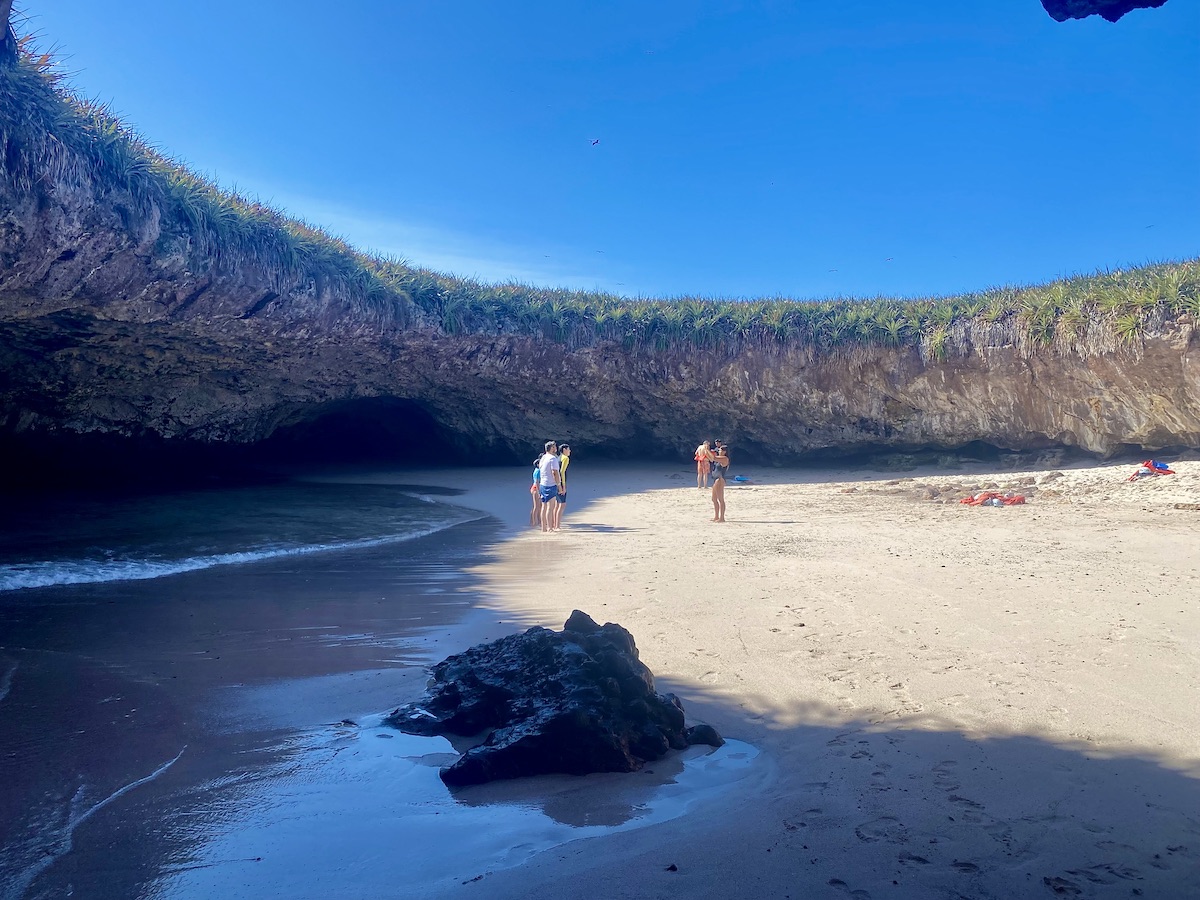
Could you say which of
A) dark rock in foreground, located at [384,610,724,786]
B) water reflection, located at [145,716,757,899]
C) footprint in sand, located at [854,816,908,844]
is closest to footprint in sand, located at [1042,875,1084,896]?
footprint in sand, located at [854,816,908,844]

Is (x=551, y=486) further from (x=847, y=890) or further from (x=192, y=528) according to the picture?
(x=847, y=890)

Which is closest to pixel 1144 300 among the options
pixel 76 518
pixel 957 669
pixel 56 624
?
pixel 957 669

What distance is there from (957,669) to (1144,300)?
473 inches

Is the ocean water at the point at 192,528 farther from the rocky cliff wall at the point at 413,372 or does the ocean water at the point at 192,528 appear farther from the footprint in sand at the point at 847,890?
the footprint in sand at the point at 847,890

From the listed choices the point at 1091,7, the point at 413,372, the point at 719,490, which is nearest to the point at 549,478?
the point at 719,490

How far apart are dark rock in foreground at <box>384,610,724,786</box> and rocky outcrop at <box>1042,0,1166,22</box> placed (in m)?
3.00

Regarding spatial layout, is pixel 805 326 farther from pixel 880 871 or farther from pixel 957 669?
pixel 880 871

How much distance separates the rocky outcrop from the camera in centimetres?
273

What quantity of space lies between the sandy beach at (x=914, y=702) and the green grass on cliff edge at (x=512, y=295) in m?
6.37

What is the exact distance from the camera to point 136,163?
9508 millimetres

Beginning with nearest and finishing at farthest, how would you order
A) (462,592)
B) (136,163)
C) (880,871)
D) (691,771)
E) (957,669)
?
(880,871) < (691,771) < (957,669) < (462,592) < (136,163)

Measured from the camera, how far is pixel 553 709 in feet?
10.1

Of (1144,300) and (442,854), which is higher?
(1144,300)

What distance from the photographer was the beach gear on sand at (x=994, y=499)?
10734 millimetres
